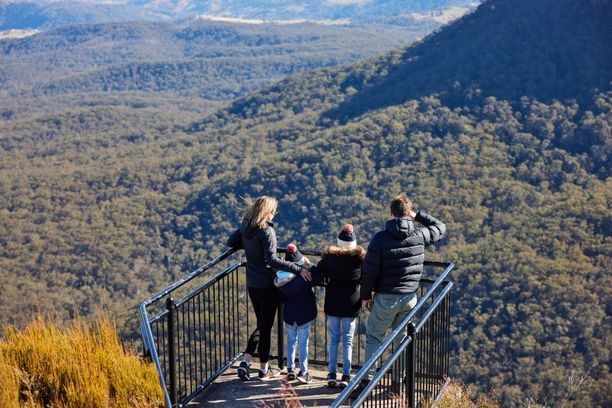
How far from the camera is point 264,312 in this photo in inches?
243

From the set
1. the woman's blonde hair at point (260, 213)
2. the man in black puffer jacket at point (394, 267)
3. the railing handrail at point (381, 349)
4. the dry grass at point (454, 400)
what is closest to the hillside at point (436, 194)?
the dry grass at point (454, 400)

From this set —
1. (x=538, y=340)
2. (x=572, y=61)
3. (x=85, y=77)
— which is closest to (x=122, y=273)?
(x=538, y=340)

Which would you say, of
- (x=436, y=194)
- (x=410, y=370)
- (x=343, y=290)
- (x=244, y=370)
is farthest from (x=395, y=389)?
(x=436, y=194)

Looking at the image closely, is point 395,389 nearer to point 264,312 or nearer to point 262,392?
point 262,392

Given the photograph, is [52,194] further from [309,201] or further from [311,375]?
[311,375]

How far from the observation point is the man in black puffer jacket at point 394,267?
557 cm

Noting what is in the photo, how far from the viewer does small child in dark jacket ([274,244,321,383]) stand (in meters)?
6.00

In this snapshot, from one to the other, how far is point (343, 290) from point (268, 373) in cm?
114

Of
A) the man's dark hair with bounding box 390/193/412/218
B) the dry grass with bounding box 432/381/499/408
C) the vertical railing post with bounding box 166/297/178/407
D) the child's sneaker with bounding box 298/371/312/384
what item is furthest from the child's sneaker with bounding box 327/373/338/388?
the man's dark hair with bounding box 390/193/412/218

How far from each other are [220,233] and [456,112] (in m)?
24.6

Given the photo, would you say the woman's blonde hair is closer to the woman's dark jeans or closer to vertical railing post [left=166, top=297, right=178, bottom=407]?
the woman's dark jeans

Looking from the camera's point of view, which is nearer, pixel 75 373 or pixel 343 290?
pixel 75 373

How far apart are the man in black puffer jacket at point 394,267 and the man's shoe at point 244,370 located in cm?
106

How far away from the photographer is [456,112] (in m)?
66.5
